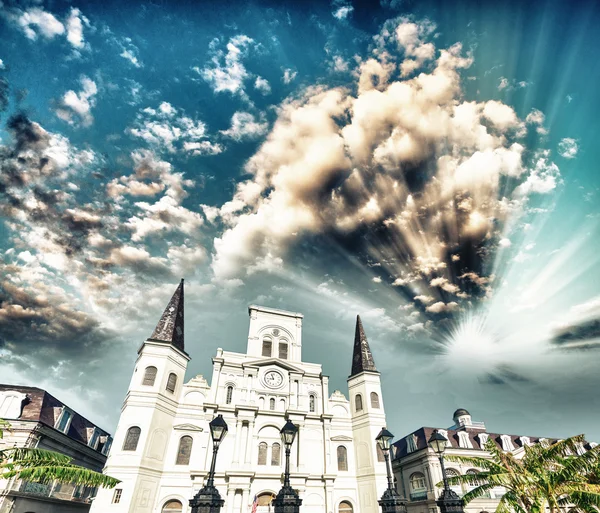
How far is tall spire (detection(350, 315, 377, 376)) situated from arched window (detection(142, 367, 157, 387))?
19.6 meters

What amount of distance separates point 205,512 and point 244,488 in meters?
17.9

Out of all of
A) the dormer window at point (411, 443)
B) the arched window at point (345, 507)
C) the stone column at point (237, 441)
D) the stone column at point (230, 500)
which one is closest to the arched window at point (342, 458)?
the arched window at point (345, 507)

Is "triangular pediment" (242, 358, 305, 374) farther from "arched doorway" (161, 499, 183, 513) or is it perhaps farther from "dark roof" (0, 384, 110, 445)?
"dark roof" (0, 384, 110, 445)

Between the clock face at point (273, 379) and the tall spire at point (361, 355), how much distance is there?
26.0 feet

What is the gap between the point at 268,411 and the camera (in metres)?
30.5

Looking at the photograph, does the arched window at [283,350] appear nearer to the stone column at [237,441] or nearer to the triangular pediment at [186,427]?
the stone column at [237,441]

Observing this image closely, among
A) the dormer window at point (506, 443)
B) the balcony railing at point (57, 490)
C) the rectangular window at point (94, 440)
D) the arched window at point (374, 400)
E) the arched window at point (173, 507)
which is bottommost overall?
the arched window at point (173, 507)

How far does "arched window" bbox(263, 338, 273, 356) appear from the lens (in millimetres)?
35534

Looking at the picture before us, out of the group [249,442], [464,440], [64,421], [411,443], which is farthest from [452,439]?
[64,421]

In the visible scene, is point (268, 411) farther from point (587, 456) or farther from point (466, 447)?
point (587, 456)

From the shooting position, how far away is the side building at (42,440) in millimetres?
22688

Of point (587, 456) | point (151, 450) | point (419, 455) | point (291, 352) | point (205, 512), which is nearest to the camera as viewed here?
point (205, 512)

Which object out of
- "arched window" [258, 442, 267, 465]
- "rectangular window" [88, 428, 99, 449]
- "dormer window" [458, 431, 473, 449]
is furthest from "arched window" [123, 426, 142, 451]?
"dormer window" [458, 431, 473, 449]

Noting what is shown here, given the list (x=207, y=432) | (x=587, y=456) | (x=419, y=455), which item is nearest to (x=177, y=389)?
(x=207, y=432)
